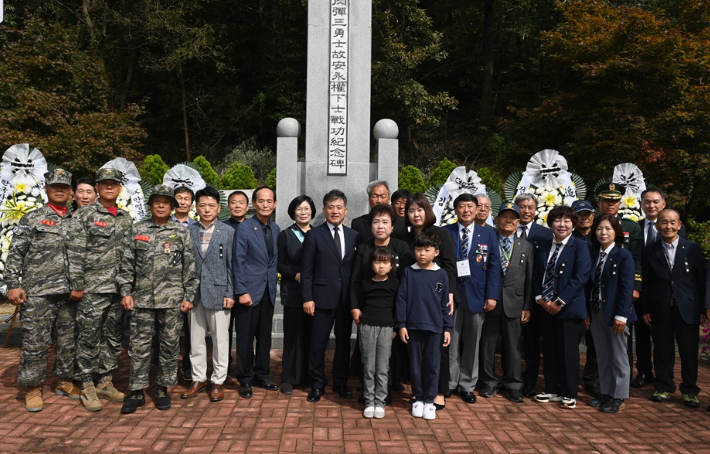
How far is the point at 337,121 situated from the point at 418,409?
408cm

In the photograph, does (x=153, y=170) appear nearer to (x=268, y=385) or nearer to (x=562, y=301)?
(x=268, y=385)

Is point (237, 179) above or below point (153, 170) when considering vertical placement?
below

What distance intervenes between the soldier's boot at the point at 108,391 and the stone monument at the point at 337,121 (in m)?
3.11

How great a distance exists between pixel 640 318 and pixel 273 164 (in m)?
14.8

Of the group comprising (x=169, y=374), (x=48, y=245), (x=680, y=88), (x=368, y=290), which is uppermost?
(x=680, y=88)

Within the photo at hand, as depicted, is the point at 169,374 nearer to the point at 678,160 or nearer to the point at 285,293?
the point at 285,293

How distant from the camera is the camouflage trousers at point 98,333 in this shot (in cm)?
411

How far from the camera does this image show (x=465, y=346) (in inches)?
174

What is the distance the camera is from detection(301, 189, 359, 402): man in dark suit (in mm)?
4363

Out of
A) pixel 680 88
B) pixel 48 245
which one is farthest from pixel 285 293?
pixel 680 88

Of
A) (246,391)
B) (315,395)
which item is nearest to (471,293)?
(315,395)

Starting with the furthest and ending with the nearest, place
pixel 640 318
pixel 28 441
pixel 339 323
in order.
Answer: pixel 640 318 < pixel 339 323 < pixel 28 441

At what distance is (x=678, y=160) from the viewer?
9773 mm

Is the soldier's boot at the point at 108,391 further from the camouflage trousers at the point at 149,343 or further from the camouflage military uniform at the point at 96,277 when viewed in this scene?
the camouflage trousers at the point at 149,343
